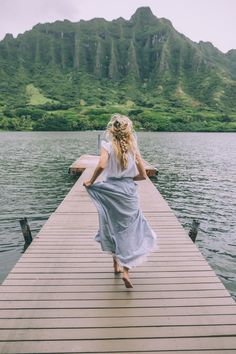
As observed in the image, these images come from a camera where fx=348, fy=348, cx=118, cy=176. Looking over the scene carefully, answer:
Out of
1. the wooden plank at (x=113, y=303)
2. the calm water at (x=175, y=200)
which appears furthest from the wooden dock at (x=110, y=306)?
the calm water at (x=175, y=200)

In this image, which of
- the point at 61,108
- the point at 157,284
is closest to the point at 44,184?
the point at 157,284

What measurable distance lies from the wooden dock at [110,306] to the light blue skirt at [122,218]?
675 mm

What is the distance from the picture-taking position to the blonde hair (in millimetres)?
5527

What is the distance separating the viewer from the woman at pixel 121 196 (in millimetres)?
5566

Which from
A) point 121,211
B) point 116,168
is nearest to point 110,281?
point 121,211

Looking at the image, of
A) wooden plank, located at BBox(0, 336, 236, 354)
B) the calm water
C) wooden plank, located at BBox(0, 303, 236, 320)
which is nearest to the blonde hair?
wooden plank, located at BBox(0, 303, 236, 320)

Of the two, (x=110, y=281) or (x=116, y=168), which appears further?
(x=110, y=281)

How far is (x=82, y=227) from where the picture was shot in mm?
10398

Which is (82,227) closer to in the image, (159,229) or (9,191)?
(159,229)

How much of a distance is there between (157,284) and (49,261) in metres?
2.46

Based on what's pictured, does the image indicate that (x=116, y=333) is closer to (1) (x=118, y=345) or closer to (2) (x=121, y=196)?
(1) (x=118, y=345)

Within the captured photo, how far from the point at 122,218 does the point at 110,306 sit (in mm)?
1387

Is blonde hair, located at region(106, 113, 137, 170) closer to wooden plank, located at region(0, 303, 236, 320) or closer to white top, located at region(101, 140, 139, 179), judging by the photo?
white top, located at region(101, 140, 139, 179)

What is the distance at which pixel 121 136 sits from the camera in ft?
18.3
